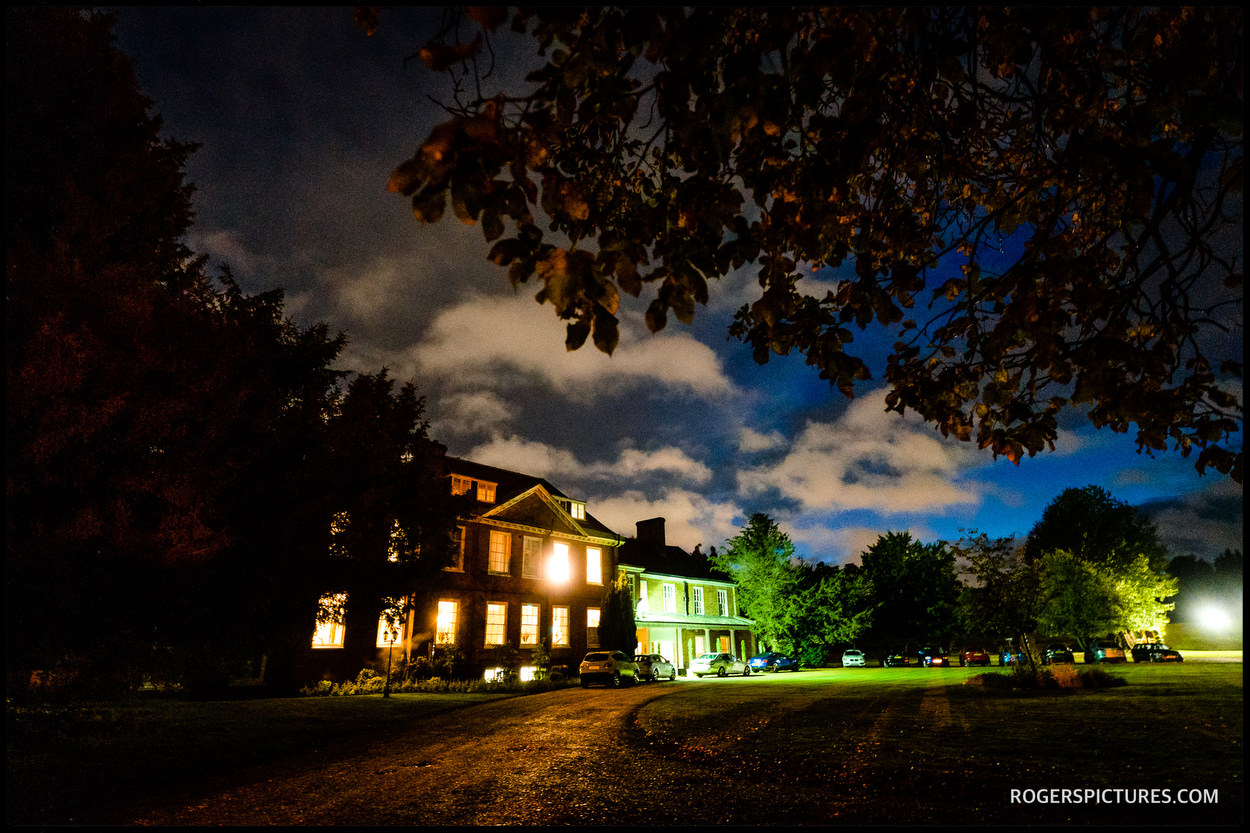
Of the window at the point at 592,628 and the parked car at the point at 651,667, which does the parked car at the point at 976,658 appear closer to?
the parked car at the point at 651,667

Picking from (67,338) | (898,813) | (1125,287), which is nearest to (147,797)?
(67,338)

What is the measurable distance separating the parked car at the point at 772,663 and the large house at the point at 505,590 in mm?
12922

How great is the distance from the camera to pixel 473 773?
8086 millimetres

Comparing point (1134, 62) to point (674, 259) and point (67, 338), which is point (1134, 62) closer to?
point (674, 259)

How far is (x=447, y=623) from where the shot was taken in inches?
1112

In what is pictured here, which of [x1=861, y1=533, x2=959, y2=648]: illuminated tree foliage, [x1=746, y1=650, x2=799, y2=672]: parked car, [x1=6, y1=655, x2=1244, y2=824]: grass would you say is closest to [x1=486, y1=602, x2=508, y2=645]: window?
[x1=6, y1=655, x2=1244, y2=824]: grass

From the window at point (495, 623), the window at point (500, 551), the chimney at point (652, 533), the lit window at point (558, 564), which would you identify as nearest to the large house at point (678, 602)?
the chimney at point (652, 533)

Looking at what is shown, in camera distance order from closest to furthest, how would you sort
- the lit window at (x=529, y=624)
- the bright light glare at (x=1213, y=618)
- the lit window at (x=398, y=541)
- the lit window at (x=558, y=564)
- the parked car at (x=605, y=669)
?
the lit window at (x=398, y=541) < the parked car at (x=605, y=669) < the lit window at (x=529, y=624) < the lit window at (x=558, y=564) < the bright light glare at (x=1213, y=618)

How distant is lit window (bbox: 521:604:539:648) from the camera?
31688 mm

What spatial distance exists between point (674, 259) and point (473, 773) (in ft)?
24.8

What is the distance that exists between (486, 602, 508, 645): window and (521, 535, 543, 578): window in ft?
7.58

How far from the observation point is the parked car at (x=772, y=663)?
138 ft

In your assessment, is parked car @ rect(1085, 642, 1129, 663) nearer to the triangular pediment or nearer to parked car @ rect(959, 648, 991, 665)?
parked car @ rect(959, 648, 991, 665)

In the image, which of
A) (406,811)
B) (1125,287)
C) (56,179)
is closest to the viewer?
(1125,287)
